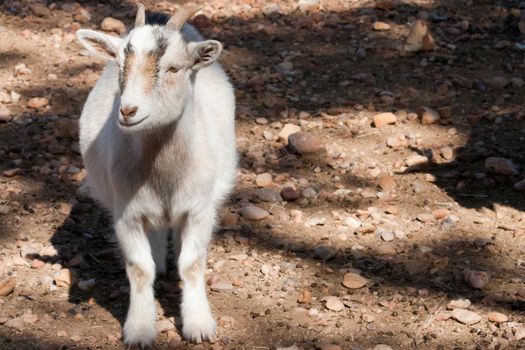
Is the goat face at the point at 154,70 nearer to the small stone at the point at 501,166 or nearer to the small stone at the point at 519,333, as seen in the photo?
the small stone at the point at 519,333

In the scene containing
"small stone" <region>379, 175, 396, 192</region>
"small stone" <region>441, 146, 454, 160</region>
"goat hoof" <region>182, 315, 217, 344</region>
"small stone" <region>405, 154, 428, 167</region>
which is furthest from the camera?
"small stone" <region>441, 146, 454, 160</region>

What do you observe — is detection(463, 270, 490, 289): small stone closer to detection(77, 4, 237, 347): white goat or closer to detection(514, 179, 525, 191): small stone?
detection(514, 179, 525, 191): small stone

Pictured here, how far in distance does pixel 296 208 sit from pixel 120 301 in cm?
148

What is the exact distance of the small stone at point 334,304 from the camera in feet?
17.8

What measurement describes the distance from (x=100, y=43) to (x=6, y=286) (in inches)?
59.5

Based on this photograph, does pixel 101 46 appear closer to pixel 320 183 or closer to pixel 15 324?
pixel 15 324

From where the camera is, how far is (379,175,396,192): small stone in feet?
22.2

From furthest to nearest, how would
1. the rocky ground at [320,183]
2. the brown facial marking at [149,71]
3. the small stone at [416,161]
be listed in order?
the small stone at [416,161] < the rocky ground at [320,183] < the brown facial marking at [149,71]

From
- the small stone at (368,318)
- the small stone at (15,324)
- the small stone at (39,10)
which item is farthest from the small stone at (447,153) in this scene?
the small stone at (39,10)

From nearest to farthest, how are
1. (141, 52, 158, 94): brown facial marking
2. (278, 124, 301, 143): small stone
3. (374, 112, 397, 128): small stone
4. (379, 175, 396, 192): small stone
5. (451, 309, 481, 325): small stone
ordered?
(141, 52, 158, 94): brown facial marking < (451, 309, 481, 325): small stone < (379, 175, 396, 192): small stone < (278, 124, 301, 143): small stone < (374, 112, 397, 128): small stone

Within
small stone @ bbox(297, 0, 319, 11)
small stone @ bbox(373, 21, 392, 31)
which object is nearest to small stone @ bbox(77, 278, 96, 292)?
small stone @ bbox(373, 21, 392, 31)

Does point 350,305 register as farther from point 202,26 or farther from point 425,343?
point 202,26

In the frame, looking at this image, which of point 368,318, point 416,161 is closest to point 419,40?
point 416,161

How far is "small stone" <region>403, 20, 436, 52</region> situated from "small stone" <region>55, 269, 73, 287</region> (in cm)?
413
